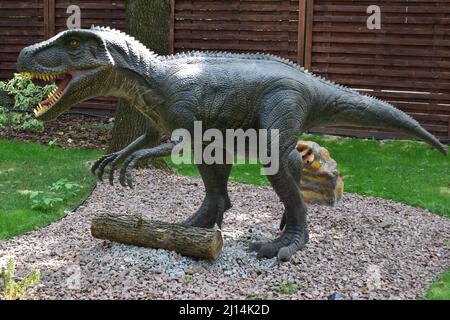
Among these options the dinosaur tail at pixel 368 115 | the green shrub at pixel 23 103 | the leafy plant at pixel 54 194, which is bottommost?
the leafy plant at pixel 54 194

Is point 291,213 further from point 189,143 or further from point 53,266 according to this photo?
point 53,266

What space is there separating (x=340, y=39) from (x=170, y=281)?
706cm

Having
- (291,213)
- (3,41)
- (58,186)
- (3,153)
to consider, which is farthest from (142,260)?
(3,41)

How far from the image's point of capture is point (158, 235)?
4.68m

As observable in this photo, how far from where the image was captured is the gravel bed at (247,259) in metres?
4.28

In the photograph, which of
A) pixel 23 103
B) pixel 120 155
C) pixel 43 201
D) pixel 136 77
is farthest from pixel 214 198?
pixel 23 103

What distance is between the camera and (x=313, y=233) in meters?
5.51

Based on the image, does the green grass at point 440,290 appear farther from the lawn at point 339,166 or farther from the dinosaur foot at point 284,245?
the lawn at point 339,166

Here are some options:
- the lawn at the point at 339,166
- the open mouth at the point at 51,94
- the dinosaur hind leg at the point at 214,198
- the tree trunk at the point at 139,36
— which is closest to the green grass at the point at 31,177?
the lawn at the point at 339,166

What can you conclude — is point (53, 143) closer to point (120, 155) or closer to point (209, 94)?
point (120, 155)

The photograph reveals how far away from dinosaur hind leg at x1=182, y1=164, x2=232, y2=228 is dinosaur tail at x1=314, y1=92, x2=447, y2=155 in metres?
0.95

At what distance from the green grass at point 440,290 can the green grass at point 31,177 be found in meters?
3.47

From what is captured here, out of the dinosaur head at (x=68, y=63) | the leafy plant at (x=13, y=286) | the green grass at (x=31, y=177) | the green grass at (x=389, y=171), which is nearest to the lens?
the leafy plant at (x=13, y=286)
